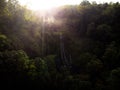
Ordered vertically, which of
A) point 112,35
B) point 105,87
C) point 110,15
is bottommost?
point 105,87

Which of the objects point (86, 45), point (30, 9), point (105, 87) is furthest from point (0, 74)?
point (30, 9)

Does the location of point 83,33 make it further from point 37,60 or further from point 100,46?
point 37,60

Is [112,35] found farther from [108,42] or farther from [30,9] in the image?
[30,9]

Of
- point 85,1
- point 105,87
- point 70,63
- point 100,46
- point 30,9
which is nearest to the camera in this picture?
point 105,87

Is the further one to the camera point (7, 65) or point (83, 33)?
point (83, 33)

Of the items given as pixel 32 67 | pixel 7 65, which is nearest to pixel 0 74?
pixel 7 65

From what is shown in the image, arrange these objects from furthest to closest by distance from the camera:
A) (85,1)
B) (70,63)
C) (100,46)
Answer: (85,1) → (100,46) → (70,63)

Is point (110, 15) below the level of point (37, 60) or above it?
above
